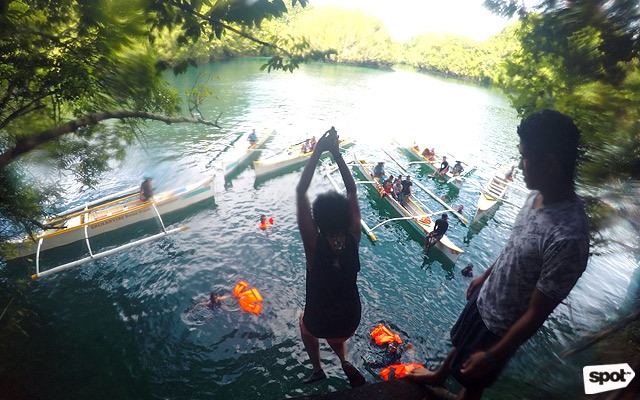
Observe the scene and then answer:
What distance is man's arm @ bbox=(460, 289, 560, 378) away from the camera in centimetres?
188

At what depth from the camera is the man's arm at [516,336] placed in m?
1.88

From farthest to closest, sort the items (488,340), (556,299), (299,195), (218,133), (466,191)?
(218,133), (466,191), (299,195), (488,340), (556,299)

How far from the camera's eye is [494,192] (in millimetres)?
19984

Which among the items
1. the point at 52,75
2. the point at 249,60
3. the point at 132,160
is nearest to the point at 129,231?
the point at 132,160

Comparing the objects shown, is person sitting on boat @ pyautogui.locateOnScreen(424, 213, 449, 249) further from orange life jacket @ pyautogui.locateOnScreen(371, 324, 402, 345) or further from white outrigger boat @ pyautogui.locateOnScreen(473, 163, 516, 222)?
orange life jacket @ pyautogui.locateOnScreen(371, 324, 402, 345)

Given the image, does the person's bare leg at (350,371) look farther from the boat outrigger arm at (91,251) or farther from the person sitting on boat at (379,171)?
the person sitting on boat at (379,171)

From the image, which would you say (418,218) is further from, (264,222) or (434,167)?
(434,167)

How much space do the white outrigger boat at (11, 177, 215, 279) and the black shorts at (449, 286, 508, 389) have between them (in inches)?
520

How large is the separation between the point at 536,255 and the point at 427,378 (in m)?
1.64

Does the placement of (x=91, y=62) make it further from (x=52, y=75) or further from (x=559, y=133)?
(x=559, y=133)

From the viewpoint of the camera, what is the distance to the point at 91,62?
13.5 ft

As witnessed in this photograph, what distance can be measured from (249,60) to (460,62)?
6194cm

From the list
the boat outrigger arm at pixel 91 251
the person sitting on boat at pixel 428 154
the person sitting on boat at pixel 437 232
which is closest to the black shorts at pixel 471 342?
the person sitting on boat at pixel 437 232

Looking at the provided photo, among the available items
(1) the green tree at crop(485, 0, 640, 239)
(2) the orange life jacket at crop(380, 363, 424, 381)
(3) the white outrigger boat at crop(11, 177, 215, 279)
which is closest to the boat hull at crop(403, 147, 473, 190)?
(2) the orange life jacket at crop(380, 363, 424, 381)
